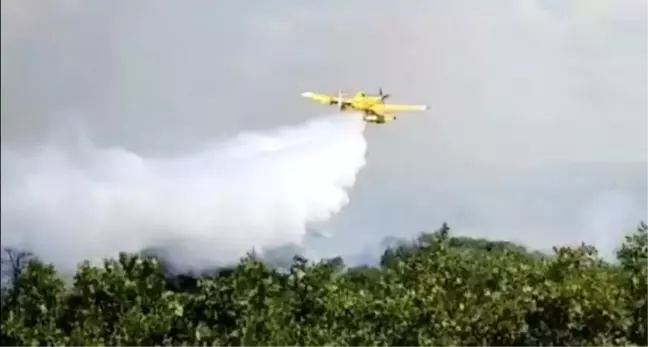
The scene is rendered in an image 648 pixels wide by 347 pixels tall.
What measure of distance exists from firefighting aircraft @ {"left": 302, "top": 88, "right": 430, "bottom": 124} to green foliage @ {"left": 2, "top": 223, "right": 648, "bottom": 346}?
0.24m

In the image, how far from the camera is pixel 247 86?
237 centimetres

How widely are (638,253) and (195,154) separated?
89cm

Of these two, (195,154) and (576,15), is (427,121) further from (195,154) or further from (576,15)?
(195,154)

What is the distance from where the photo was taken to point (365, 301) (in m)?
2.24

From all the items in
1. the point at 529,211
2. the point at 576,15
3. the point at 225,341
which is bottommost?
the point at 225,341

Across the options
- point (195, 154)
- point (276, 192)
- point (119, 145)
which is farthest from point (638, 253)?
point (119, 145)

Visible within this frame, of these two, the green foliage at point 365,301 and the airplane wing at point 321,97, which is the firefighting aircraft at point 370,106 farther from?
the green foliage at point 365,301

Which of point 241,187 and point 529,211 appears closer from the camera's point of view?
point 529,211

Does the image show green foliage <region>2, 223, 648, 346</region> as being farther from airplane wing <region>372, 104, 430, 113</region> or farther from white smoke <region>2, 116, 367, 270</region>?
airplane wing <region>372, 104, 430, 113</region>

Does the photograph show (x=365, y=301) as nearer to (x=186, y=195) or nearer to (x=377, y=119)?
(x=377, y=119)

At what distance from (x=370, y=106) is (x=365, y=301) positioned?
0.36m

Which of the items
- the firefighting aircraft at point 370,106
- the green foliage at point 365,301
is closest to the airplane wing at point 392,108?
the firefighting aircraft at point 370,106

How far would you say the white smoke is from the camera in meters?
2.27

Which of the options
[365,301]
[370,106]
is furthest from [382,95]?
[365,301]
